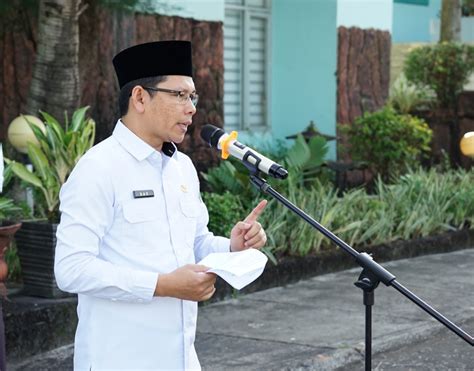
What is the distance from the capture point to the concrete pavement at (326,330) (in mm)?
7051

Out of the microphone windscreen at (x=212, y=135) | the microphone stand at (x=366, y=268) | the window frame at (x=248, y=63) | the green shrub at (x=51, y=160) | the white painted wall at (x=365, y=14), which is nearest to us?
the microphone stand at (x=366, y=268)

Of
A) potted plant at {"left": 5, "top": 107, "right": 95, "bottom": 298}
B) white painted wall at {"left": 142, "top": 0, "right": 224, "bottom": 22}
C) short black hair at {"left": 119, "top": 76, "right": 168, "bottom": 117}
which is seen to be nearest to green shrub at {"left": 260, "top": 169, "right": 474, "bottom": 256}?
white painted wall at {"left": 142, "top": 0, "right": 224, "bottom": 22}

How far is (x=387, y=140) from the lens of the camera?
12875mm

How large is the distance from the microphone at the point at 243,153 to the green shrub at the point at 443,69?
12.3 metres

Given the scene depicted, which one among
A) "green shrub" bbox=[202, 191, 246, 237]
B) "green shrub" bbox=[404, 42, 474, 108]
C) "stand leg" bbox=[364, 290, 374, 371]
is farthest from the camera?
"green shrub" bbox=[404, 42, 474, 108]

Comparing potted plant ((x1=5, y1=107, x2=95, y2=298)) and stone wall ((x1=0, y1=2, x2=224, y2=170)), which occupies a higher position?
stone wall ((x1=0, y1=2, x2=224, y2=170))

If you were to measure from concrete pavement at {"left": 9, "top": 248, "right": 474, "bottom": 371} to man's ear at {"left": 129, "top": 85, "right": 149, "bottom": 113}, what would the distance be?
330 centimetres

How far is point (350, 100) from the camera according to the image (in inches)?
556

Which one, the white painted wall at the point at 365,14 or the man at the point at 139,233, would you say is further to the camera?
the white painted wall at the point at 365,14

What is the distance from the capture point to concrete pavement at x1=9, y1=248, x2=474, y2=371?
705 centimetres

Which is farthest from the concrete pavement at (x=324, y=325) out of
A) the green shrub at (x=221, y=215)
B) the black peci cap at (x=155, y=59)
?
the black peci cap at (x=155, y=59)

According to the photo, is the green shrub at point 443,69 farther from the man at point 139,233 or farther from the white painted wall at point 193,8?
the man at point 139,233

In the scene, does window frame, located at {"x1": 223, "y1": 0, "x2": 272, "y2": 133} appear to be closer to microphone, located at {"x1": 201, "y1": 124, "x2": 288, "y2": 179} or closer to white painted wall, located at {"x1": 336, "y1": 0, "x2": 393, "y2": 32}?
white painted wall, located at {"x1": 336, "y1": 0, "x2": 393, "y2": 32}

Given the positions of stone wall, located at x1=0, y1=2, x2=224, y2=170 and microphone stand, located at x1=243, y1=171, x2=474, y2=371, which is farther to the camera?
stone wall, located at x1=0, y1=2, x2=224, y2=170
